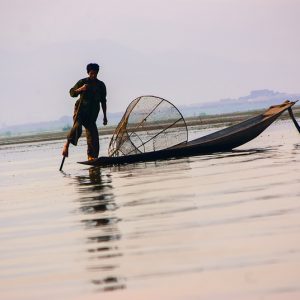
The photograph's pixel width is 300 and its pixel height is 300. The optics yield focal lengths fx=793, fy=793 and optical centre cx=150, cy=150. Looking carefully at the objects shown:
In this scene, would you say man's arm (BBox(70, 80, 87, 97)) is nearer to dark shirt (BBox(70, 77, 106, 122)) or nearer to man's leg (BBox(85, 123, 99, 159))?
dark shirt (BBox(70, 77, 106, 122))

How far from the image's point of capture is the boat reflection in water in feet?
17.8

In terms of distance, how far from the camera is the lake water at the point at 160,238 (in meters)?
5.01

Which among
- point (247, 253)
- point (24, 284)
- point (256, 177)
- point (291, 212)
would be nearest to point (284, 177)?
point (256, 177)

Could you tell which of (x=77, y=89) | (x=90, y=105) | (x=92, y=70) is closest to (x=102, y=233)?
(x=92, y=70)

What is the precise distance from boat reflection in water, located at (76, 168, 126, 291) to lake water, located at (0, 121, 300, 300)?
11mm

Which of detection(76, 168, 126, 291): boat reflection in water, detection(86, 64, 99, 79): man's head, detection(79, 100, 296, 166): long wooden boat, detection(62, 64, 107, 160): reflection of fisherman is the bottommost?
detection(76, 168, 126, 291): boat reflection in water

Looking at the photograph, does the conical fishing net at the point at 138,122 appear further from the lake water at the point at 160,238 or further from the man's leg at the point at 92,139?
the lake water at the point at 160,238

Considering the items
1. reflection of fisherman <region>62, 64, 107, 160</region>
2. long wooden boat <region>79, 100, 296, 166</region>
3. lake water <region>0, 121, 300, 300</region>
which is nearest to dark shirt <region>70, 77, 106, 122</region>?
reflection of fisherman <region>62, 64, 107, 160</region>

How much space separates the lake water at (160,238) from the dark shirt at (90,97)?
3.89 metres

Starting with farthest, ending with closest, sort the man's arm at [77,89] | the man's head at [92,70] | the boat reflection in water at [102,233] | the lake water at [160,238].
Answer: the man's arm at [77,89] → the man's head at [92,70] → the boat reflection in water at [102,233] → the lake water at [160,238]

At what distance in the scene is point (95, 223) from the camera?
8219mm

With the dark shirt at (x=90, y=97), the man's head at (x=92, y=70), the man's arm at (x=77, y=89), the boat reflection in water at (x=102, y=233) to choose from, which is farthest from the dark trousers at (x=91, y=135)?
the boat reflection in water at (x=102, y=233)

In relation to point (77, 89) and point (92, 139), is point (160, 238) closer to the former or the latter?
point (77, 89)

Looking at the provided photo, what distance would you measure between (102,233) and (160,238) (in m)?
0.90
